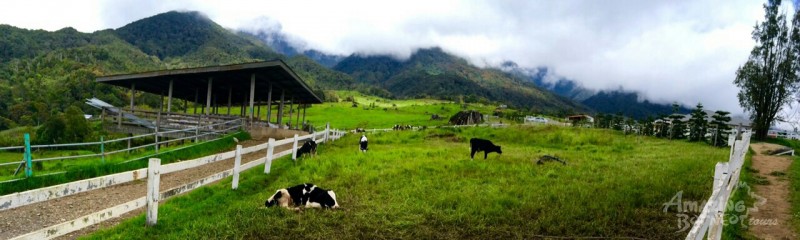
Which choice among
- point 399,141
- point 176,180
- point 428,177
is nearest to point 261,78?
point 399,141

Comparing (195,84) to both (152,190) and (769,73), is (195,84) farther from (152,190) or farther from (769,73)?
(769,73)

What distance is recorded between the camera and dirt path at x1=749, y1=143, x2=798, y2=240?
21.0ft

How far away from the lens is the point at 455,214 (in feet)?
23.8

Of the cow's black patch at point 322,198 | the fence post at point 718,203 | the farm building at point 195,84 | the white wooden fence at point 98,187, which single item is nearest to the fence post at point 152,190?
the white wooden fence at point 98,187

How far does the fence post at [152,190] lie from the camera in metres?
6.28

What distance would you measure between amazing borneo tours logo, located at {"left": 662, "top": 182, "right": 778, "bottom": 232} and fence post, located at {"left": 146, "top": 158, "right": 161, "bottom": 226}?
305 inches

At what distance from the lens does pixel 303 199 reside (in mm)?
7746

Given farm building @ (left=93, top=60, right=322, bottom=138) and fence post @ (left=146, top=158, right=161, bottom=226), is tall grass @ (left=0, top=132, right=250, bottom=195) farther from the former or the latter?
farm building @ (left=93, top=60, right=322, bottom=138)

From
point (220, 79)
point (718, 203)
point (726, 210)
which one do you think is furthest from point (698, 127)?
point (220, 79)

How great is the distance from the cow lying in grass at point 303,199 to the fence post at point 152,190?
1.76m

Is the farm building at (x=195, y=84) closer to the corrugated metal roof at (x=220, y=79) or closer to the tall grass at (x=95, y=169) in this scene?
the corrugated metal roof at (x=220, y=79)

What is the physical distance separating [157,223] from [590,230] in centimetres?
646

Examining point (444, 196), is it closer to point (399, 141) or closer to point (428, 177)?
point (428, 177)

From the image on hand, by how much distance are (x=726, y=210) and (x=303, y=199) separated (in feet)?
23.5
